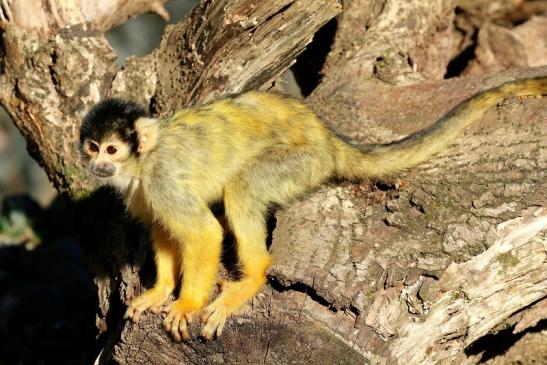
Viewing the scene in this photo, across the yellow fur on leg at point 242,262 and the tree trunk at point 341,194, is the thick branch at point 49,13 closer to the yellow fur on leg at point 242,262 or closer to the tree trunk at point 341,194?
the tree trunk at point 341,194

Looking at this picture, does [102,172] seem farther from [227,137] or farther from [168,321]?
[168,321]

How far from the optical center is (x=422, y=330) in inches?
116

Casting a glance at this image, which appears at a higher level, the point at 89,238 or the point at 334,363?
the point at 89,238

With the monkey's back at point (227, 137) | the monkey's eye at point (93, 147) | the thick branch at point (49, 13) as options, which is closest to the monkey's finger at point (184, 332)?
the monkey's back at point (227, 137)

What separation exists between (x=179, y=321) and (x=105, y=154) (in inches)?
34.6

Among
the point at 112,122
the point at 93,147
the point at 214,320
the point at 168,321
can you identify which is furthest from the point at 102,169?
the point at 214,320

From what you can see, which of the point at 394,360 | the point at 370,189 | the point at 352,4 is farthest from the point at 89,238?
the point at 352,4

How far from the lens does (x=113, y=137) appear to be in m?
3.24

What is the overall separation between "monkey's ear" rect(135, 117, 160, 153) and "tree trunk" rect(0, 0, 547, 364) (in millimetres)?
702

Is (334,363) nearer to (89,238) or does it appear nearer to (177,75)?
(89,238)

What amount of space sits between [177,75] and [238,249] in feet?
4.77

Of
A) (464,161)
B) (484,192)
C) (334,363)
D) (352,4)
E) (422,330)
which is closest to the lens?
(334,363)

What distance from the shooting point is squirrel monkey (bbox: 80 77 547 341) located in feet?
10.6

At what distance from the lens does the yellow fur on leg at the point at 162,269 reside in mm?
3400
